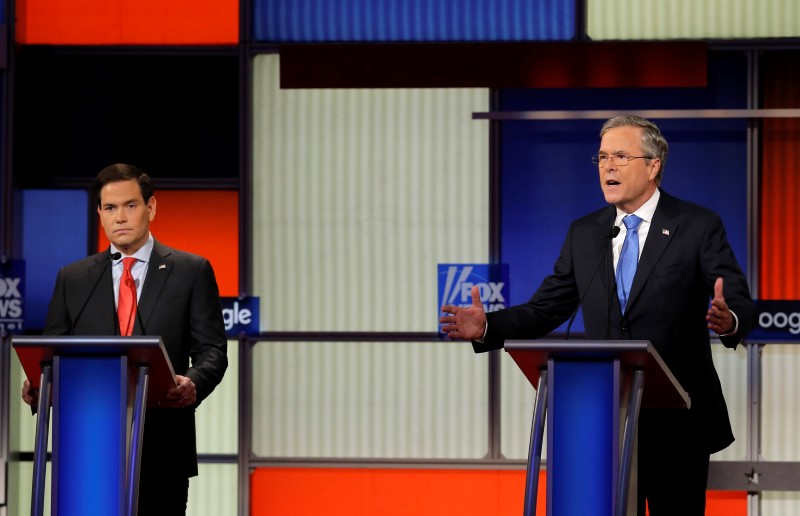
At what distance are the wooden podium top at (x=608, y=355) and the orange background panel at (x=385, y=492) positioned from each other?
2.88 m

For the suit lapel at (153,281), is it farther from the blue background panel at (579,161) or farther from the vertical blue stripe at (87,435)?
the blue background panel at (579,161)

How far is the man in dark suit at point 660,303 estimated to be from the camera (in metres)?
3.65

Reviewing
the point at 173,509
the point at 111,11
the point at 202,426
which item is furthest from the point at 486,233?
the point at 173,509

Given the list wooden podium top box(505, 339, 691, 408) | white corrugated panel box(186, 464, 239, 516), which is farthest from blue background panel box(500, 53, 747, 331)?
wooden podium top box(505, 339, 691, 408)

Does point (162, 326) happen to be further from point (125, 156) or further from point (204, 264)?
point (125, 156)

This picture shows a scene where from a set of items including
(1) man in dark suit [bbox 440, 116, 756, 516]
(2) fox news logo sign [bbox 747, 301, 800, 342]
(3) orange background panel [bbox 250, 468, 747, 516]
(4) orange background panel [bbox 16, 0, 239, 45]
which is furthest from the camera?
(4) orange background panel [bbox 16, 0, 239, 45]

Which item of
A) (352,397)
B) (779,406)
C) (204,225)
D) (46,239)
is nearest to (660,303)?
(779,406)

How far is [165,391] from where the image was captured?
3568 mm

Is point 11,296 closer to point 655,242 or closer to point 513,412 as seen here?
point 513,412

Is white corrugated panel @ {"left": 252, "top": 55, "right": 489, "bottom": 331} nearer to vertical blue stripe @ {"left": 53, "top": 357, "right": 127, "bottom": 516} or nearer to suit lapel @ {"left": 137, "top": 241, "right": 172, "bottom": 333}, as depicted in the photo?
suit lapel @ {"left": 137, "top": 241, "right": 172, "bottom": 333}

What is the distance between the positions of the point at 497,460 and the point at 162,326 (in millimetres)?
2612

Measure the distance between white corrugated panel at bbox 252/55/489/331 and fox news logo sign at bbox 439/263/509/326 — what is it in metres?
0.10

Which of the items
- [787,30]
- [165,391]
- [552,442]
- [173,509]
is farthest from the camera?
[787,30]

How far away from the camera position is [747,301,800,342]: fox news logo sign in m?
5.96
